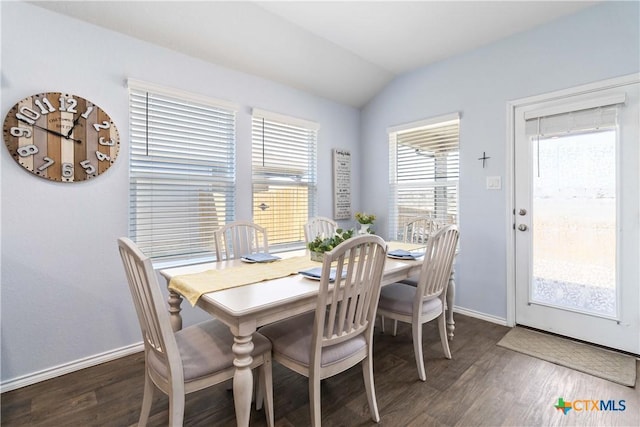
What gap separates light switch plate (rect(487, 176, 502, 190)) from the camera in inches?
115

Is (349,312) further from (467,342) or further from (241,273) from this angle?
(467,342)

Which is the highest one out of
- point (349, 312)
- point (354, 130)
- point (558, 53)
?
point (558, 53)

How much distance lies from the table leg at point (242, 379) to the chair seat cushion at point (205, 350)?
0.13 metres

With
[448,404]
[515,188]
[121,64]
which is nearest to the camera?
[448,404]

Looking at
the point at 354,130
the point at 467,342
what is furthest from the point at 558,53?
the point at 467,342

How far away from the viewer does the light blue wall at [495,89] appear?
7.80 ft

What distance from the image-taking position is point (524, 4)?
244 centimetres

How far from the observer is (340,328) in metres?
1.49

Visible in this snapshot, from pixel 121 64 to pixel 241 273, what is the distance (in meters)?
1.87

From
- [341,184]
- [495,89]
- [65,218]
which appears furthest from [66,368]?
[495,89]

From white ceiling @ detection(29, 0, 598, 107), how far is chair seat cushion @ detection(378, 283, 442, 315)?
7.49ft

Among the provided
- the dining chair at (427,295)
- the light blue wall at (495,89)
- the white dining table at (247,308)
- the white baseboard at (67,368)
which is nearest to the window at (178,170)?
the white baseboard at (67,368)

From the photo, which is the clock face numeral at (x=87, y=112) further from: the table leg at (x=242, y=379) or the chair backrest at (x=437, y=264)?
the chair backrest at (x=437, y=264)

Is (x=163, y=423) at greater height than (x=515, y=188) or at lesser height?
lesser
